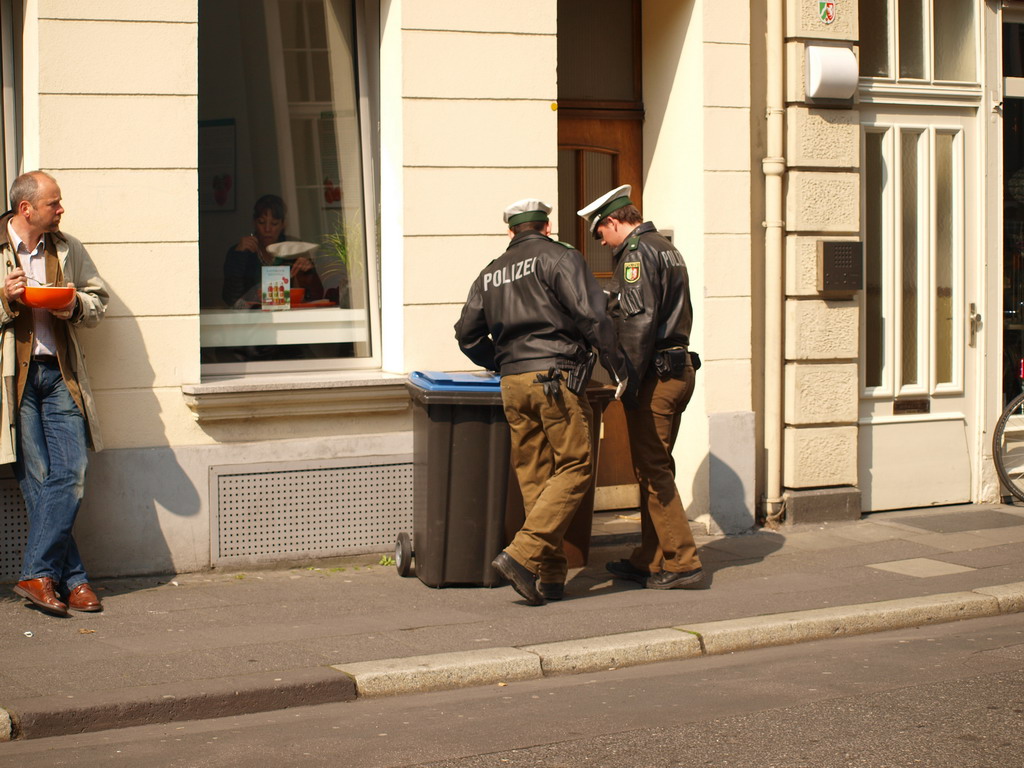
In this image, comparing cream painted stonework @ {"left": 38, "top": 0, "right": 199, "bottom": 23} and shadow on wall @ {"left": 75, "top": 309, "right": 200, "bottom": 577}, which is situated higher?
cream painted stonework @ {"left": 38, "top": 0, "right": 199, "bottom": 23}

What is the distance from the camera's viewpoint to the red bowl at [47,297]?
20.3 feet

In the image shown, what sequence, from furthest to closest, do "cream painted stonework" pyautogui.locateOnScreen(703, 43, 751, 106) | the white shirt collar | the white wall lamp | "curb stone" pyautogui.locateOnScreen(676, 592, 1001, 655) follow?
the white wall lamp → "cream painted stonework" pyautogui.locateOnScreen(703, 43, 751, 106) → the white shirt collar → "curb stone" pyautogui.locateOnScreen(676, 592, 1001, 655)

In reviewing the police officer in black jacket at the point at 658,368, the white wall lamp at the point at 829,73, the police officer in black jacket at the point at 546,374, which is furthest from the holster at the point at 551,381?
the white wall lamp at the point at 829,73

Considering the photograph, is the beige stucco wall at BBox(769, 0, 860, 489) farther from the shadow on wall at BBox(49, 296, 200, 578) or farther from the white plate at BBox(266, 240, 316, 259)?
the shadow on wall at BBox(49, 296, 200, 578)

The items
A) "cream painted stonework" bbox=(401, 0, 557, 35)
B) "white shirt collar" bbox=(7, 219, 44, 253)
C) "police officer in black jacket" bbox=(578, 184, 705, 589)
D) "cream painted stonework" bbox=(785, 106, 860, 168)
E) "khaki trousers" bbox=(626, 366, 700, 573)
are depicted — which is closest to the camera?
"white shirt collar" bbox=(7, 219, 44, 253)

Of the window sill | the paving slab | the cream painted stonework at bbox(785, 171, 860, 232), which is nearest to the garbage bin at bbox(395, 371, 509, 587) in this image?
the window sill

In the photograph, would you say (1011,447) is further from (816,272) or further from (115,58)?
(115,58)

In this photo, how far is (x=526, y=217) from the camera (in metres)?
6.66

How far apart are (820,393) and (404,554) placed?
329cm

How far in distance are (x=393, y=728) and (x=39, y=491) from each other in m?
2.59

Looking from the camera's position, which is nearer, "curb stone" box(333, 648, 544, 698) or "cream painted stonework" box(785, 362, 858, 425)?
"curb stone" box(333, 648, 544, 698)

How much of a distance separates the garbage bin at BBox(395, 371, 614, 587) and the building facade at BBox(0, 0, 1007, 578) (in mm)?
845

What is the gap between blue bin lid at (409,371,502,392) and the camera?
6.67 metres

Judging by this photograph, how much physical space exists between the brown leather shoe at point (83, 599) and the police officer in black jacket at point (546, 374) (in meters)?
1.96
